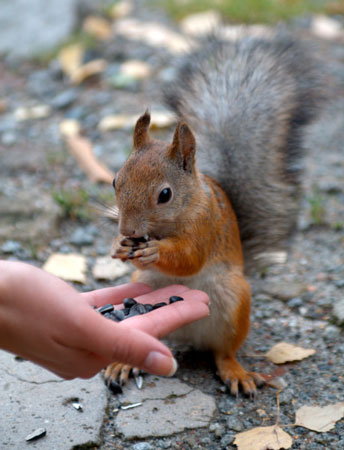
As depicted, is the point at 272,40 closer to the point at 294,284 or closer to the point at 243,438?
the point at 294,284

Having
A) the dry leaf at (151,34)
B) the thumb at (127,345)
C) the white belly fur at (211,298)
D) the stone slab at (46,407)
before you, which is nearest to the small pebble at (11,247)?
the stone slab at (46,407)

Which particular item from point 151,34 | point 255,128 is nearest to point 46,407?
point 255,128

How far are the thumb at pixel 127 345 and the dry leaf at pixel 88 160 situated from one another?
5.23 feet

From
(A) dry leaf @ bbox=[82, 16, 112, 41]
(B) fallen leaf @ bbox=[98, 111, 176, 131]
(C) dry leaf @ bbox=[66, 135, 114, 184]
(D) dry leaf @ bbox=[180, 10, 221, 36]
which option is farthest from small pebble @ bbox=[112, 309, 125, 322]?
(A) dry leaf @ bbox=[82, 16, 112, 41]

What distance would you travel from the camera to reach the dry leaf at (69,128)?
305 centimetres

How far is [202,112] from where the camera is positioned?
1.83 metres

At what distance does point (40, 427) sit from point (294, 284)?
0.98m

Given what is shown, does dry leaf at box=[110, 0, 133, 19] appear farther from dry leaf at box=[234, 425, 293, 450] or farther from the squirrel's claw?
dry leaf at box=[234, 425, 293, 450]

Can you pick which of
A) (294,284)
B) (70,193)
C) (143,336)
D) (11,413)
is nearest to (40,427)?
(11,413)

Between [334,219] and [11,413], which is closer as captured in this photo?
[11,413]

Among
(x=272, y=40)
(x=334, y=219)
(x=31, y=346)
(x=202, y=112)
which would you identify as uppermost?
(x=272, y=40)

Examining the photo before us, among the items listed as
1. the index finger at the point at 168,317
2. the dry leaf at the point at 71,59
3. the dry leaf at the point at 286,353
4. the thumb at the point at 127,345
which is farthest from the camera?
the dry leaf at the point at 71,59

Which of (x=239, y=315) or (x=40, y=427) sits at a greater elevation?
(x=239, y=315)

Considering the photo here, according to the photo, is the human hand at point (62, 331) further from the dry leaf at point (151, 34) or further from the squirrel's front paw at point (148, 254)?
the dry leaf at point (151, 34)
